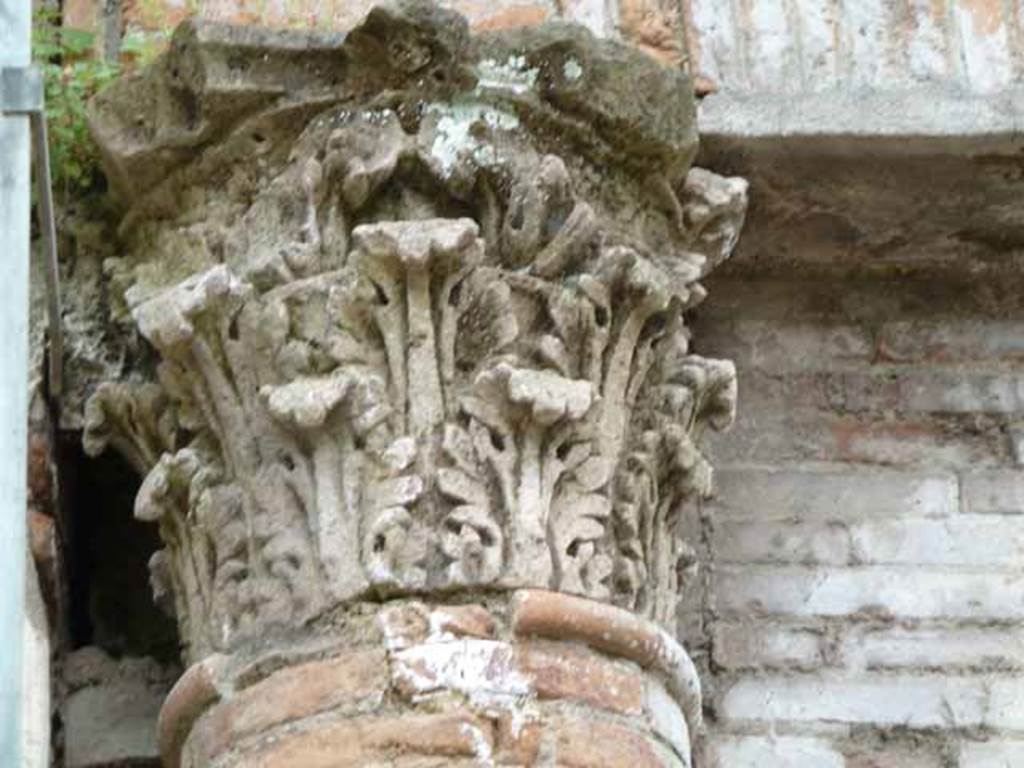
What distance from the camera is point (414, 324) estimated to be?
13.0ft

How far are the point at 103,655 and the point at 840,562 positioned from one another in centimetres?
105

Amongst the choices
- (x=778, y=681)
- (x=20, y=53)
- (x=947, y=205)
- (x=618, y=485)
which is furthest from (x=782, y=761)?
(x=20, y=53)

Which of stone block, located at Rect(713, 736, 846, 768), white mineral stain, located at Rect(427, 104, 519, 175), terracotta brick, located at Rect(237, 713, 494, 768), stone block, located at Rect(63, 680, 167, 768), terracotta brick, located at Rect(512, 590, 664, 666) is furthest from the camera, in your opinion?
stone block, located at Rect(713, 736, 846, 768)

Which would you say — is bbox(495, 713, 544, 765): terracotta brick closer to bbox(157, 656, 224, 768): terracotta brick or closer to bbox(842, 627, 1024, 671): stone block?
bbox(157, 656, 224, 768): terracotta brick

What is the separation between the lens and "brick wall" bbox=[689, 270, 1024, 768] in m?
4.43

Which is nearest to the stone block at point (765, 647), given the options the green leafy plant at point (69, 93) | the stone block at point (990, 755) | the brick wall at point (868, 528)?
the brick wall at point (868, 528)

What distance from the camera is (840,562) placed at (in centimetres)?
457

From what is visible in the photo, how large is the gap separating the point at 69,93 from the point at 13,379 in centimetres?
112

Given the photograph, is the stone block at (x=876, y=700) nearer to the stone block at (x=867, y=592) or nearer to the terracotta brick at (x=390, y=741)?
the stone block at (x=867, y=592)

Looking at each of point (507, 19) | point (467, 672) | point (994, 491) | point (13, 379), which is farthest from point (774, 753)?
point (13, 379)

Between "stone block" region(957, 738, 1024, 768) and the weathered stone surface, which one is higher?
the weathered stone surface

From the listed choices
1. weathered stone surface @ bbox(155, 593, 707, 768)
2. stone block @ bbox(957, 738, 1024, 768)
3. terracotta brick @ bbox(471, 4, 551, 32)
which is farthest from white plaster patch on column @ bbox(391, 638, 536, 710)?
terracotta brick @ bbox(471, 4, 551, 32)

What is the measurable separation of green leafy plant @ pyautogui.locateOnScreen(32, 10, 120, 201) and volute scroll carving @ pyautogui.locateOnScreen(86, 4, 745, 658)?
0.12 meters

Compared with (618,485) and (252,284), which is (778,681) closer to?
(618,485)
